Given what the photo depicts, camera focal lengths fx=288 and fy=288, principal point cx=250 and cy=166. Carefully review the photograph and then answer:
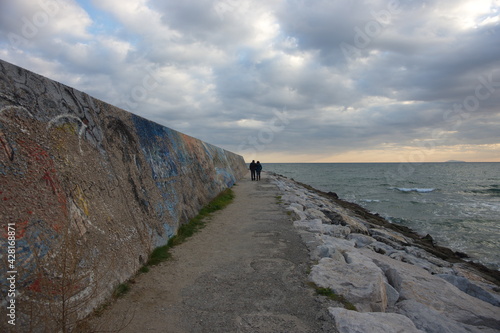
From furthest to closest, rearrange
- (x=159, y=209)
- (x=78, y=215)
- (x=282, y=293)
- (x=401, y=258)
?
(x=401, y=258) → (x=159, y=209) → (x=282, y=293) → (x=78, y=215)

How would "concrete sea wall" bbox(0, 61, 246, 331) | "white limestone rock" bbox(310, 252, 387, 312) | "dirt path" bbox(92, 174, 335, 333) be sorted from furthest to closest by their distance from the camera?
"white limestone rock" bbox(310, 252, 387, 312) < "dirt path" bbox(92, 174, 335, 333) < "concrete sea wall" bbox(0, 61, 246, 331)

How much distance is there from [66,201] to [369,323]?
12.0 ft

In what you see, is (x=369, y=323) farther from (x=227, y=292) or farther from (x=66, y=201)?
(x=66, y=201)

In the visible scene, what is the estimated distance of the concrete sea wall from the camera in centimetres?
Result: 263

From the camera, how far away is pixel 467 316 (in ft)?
14.6

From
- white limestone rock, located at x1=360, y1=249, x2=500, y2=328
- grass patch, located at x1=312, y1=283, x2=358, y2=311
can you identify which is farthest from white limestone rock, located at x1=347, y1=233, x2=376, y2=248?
grass patch, located at x1=312, y1=283, x2=358, y2=311

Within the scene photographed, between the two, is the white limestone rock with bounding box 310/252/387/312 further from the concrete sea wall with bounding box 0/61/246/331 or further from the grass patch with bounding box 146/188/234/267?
the concrete sea wall with bounding box 0/61/246/331

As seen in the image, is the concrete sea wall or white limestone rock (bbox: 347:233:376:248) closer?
the concrete sea wall

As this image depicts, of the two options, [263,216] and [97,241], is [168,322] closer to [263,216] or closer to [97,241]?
[97,241]

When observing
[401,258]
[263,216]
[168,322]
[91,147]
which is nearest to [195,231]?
[263,216]

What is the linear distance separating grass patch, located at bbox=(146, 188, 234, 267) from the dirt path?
0.18 metres

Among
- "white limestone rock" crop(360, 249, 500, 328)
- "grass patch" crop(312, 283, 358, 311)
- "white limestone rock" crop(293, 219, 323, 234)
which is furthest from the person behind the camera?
"white limestone rock" crop(293, 219, 323, 234)

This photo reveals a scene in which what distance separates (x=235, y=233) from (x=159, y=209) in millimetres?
2041

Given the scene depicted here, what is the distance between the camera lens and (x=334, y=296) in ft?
12.2
